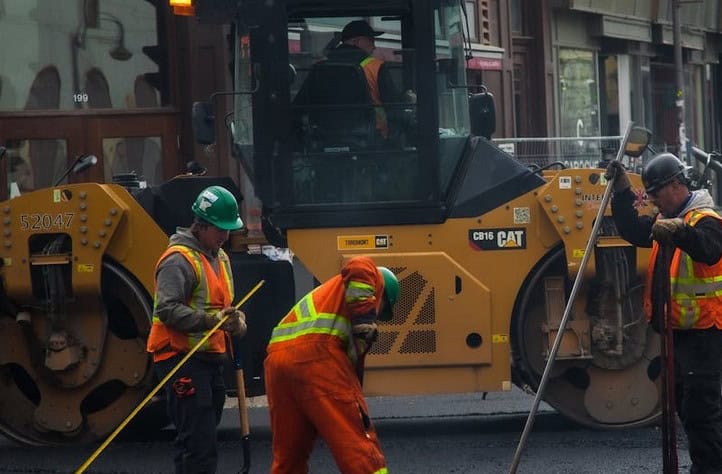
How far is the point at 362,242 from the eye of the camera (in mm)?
9430

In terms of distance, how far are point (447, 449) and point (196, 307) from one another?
2.51m

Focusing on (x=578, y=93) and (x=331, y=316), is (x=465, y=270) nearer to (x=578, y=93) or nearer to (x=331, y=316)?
(x=331, y=316)

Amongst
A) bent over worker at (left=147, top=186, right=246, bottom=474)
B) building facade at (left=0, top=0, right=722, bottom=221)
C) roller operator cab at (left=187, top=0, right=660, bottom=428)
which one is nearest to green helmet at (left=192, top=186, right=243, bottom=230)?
bent over worker at (left=147, top=186, right=246, bottom=474)

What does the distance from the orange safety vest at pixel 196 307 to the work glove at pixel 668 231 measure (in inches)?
82.3

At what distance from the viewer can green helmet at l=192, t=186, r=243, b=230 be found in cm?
752

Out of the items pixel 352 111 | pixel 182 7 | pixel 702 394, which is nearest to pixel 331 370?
pixel 702 394

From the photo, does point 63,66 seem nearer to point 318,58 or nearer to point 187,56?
point 187,56

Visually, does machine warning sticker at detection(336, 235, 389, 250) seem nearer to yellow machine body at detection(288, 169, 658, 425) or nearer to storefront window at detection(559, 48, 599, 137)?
yellow machine body at detection(288, 169, 658, 425)

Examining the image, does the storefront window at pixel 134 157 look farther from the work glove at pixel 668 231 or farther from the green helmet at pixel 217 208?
the work glove at pixel 668 231

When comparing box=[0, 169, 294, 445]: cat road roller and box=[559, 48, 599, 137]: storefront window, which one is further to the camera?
box=[559, 48, 599, 137]: storefront window

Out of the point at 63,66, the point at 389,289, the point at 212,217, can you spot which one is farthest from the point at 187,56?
the point at 389,289

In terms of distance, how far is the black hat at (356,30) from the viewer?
9.27 metres

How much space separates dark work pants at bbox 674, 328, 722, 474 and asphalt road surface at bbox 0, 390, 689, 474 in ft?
3.60

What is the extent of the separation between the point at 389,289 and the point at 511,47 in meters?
17.1
